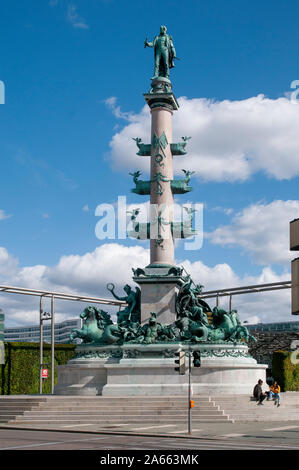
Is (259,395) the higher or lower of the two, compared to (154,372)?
lower

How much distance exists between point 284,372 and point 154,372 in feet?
58.6

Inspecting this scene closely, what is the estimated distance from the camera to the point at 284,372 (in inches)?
2216

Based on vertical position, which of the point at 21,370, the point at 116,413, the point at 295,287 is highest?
the point at 295,287

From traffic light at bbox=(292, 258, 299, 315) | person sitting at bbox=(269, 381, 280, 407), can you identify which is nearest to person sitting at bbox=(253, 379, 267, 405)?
person sitting at bbox=(269, 381, 280, 407)

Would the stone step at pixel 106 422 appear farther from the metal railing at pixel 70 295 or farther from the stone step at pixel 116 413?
the metal railing at pixel 70 295

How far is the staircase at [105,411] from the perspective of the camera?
33.8m

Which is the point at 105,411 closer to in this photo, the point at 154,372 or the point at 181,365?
the point at 154,372

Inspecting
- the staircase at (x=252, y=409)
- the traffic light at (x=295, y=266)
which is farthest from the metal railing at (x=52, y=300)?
the traffic light at (x=295, y=266)

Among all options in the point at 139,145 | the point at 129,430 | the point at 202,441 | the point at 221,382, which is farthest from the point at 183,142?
the point at 202,441

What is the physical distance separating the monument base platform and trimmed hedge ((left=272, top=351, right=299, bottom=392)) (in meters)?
13.2

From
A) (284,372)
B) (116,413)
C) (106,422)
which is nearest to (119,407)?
(116,413)

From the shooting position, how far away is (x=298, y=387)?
57656 millimetres
